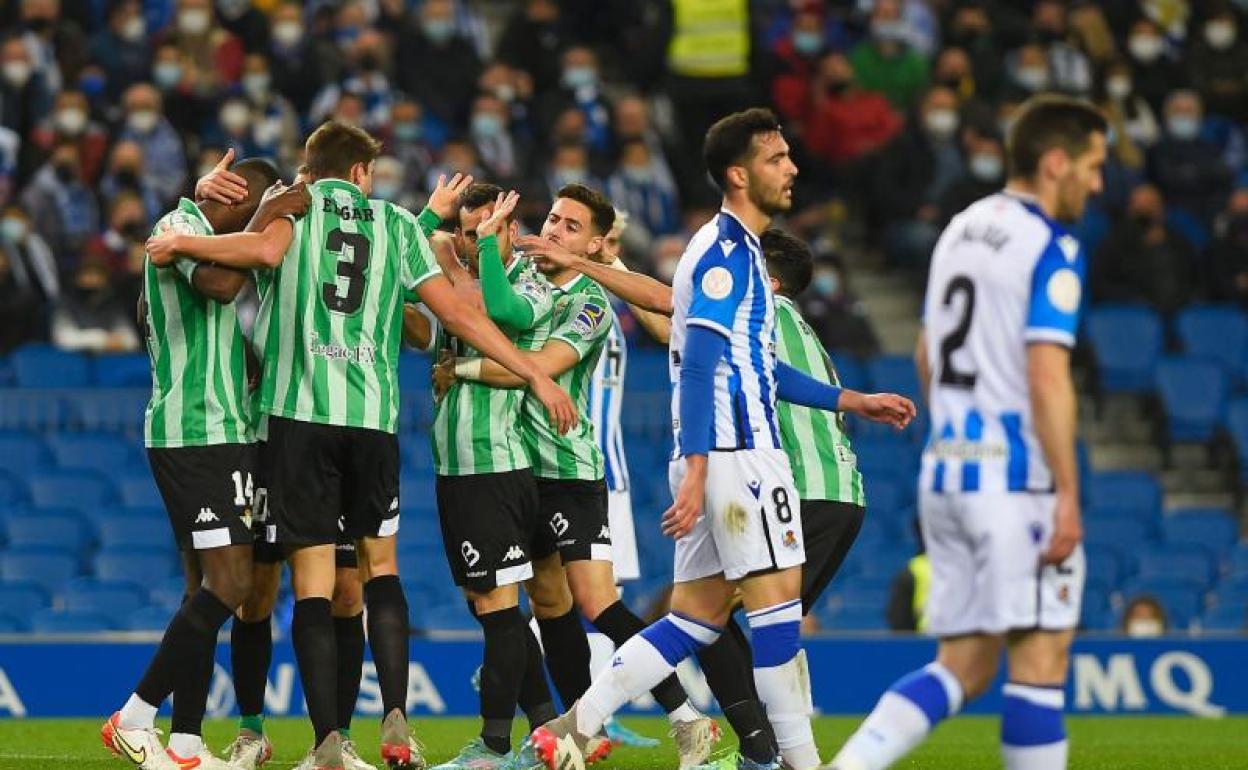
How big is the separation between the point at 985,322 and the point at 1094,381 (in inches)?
473

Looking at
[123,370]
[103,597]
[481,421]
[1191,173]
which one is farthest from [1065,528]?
[1191,173]

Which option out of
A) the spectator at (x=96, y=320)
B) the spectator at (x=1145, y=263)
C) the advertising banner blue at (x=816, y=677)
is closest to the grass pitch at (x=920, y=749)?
the advertising banner blue at (x=816, y=677)

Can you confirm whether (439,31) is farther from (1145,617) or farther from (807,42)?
(1145,617)

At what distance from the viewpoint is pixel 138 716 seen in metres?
8.16

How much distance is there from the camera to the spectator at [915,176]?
19.3 metres

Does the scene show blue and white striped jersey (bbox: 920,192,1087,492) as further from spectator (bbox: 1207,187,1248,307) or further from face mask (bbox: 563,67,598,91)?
face mask (bbox: 563,67,598,91)

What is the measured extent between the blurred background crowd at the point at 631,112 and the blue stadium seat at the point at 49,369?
0.31m

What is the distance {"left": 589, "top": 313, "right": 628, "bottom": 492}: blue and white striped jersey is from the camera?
33.7ft

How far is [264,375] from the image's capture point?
27.3 feet

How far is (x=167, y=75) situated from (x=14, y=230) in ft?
7.94

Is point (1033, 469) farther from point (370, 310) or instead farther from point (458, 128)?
point (458, 128)

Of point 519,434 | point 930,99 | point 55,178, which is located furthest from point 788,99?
point 519,434

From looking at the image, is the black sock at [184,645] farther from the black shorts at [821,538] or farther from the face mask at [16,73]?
the face mask at [16,73]

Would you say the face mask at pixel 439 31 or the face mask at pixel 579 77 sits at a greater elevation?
the face mask at pixel 439 31
